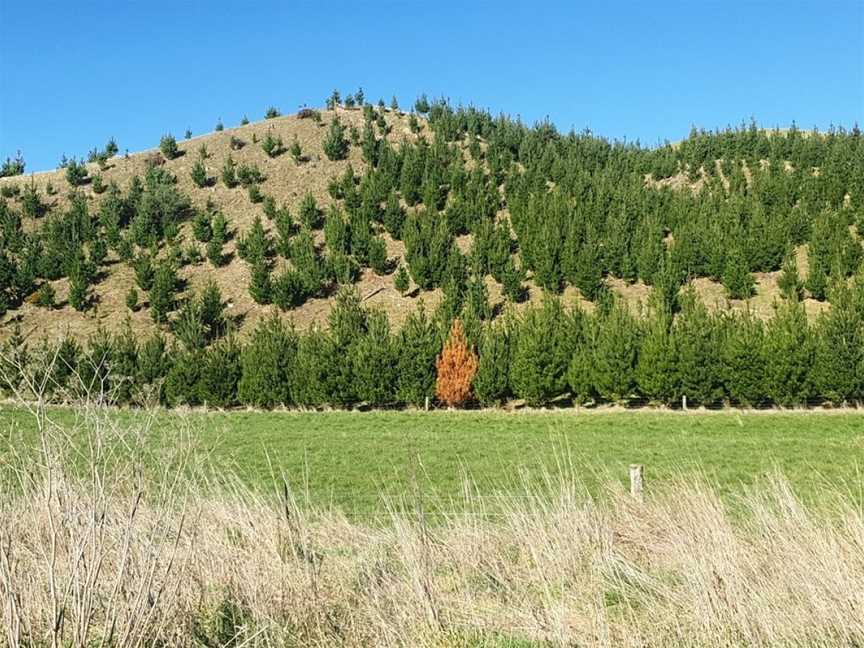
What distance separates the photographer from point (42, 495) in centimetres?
321

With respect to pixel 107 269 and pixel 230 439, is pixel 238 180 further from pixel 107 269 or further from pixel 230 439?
pixel 230 439

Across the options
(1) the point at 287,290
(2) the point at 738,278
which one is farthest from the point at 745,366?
(1) the point at 287,290

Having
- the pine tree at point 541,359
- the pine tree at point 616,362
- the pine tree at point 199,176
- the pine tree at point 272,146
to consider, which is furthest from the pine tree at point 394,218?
the pine tree at point 616,362

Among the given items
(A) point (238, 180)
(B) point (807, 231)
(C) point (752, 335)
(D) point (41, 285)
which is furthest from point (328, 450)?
(A) point (238, 180)

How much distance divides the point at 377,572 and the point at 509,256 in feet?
122

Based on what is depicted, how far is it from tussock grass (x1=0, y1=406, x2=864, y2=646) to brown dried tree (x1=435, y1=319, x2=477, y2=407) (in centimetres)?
2297

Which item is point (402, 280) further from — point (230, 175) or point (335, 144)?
point (335, 144)

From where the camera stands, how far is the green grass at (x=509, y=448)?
11.9 meters

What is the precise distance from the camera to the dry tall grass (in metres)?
3.21

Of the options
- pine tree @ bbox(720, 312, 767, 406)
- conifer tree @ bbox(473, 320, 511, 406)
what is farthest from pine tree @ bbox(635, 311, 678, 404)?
conifer tree @ bbox(473, 320, 511, 406)

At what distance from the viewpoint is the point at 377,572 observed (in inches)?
189

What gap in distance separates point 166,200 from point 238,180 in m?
6.45

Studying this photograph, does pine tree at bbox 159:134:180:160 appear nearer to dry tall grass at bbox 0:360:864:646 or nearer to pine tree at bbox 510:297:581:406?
pine tree at bbox 510:297:581:406

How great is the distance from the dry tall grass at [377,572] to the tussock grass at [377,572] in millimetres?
13
